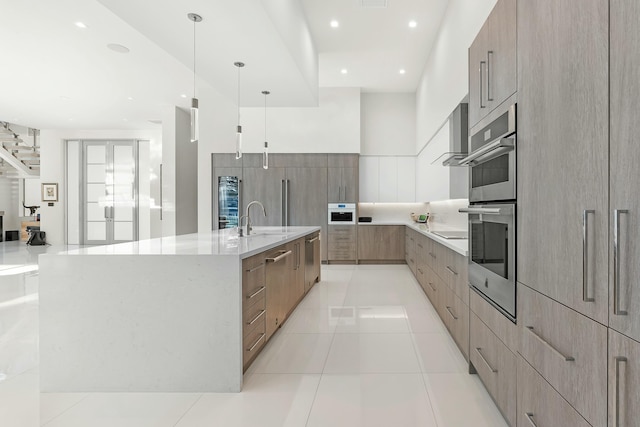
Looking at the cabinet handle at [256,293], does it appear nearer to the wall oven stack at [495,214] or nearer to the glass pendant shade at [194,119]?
the glass pendant shade at [194,119]

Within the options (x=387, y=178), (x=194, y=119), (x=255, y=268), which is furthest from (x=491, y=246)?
(x=387, y=178)

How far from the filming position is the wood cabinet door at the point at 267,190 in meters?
7.12

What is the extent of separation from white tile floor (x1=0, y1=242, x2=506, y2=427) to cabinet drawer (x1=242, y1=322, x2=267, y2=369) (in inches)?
4.7

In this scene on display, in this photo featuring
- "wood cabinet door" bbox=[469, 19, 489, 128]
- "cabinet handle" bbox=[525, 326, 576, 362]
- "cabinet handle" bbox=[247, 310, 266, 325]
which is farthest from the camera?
"cabinet handle" bbox=[247, 310, 266, 325]

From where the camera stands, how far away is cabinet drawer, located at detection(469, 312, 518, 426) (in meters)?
1.64

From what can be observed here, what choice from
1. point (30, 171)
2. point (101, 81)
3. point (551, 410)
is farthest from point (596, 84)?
point (30, 171)

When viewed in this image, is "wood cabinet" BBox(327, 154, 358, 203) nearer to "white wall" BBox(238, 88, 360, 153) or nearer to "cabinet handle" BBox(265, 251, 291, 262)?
"white wall" BBox(238, 88, 360, 153)

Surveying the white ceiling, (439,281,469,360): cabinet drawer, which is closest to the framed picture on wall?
the white ceiling

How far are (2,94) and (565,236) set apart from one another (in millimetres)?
9925

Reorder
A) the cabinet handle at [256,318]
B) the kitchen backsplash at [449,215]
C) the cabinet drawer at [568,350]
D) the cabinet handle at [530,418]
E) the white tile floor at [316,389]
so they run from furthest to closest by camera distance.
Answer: the kitchen backsplash at [449,215]
the cabinet handle at [256,318]
the white tile floor at [316,389]
the cabinet handle at [530,418]
the cabinet drawer at [568,350]

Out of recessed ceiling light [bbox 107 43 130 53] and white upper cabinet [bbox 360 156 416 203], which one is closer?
recessed ceiling light [bbox 107 43 130 53]

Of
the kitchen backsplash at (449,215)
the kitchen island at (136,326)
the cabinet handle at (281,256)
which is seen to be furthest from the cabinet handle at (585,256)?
the kitchen backsplash at (449,215)

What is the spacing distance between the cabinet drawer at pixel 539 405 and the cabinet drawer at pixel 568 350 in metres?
0.03

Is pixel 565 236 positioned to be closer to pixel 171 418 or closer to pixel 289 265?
pixel 171 418
